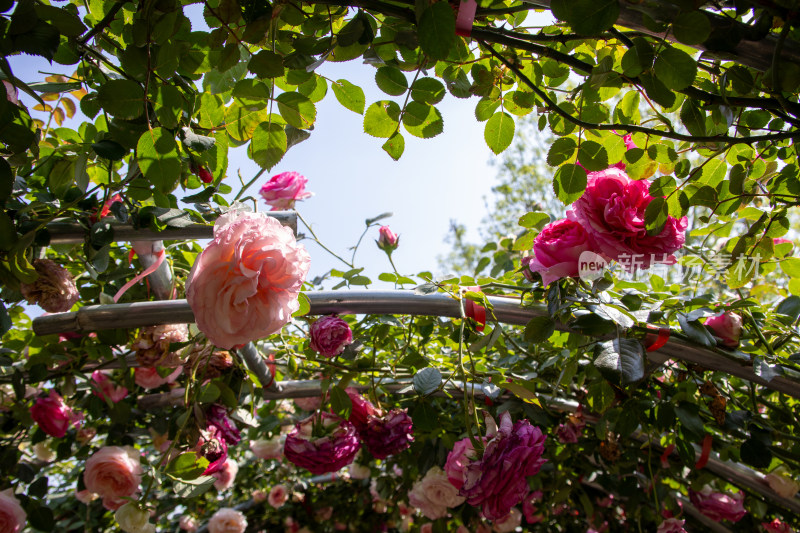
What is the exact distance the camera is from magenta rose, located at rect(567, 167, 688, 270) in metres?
0.67

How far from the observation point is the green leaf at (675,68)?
0.50m

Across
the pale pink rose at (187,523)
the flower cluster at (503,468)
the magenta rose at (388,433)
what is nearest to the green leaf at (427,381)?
the flower cluster at (503,468)

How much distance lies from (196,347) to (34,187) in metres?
0.45

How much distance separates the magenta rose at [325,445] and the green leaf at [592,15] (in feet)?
2.88

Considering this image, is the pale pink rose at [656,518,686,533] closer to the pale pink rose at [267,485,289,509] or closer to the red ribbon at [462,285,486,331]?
the red ribbon at [462,285,486,331]

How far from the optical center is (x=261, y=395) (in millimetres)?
1206

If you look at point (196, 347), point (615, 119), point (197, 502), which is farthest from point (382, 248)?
point (197, 502)

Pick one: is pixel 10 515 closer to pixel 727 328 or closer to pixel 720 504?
pixel 727 328

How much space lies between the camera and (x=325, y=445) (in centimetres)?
98

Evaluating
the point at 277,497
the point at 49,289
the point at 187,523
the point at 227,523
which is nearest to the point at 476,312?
the point at 49,289

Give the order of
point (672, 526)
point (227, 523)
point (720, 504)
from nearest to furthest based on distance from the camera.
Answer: point (672, 526)
point (720, 504)
point (227, 523)

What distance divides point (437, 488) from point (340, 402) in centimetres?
43

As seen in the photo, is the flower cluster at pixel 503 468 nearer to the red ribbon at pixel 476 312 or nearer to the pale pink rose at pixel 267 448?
the red ribbon at pixel 476 312

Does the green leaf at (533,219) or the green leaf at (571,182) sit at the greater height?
the green leaf at (571,182)
